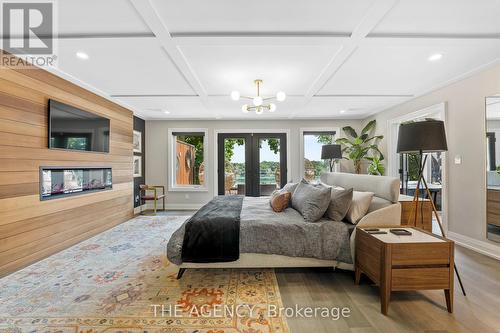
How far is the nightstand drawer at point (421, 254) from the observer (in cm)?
187

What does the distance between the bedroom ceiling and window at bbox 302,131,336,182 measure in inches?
93.8

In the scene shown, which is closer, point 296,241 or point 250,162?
point 296,241

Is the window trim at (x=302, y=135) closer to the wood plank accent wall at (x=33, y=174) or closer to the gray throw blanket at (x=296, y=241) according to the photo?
the gray throw blanket at (x=296, y=241)

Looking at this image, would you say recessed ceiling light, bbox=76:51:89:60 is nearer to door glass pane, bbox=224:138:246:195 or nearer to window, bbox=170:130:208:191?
window, bbox=170:130:208:191

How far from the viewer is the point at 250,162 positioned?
253 inches

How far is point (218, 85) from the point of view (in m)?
3.70

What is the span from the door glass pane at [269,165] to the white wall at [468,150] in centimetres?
369

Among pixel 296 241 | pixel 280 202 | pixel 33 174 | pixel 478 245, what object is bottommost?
pixel 478 245

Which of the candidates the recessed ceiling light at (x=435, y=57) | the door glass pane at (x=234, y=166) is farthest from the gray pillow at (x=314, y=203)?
the door glass pane at (x=234, y=166)

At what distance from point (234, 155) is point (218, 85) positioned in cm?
295

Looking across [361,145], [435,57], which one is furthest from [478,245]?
[361,145]

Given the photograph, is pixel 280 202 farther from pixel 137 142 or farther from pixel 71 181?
pixel 137 142

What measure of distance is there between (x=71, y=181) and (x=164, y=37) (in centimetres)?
266

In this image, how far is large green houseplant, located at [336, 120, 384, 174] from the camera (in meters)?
5.60
